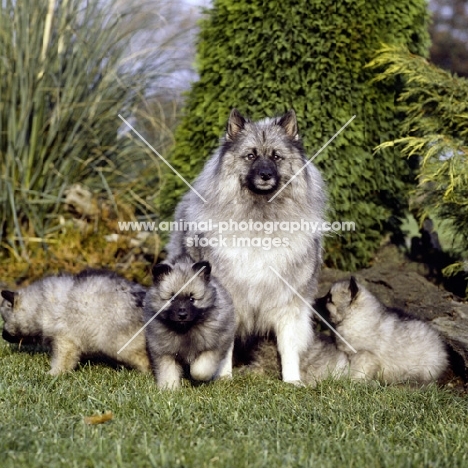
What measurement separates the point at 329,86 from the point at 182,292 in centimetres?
319

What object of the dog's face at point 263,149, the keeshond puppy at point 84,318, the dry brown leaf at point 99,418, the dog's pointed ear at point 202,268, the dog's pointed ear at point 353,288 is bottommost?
A: the keeshond puppy at point 84,318

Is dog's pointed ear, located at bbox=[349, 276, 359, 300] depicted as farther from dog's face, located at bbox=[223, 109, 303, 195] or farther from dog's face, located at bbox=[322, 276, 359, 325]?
dog's face, located at bbox=[223, 109, 303, 195]

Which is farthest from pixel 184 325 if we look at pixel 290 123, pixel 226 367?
pixel 290 123

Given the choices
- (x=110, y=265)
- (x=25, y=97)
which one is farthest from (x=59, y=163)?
(x=110, y=265)

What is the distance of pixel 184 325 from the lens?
16.0 feet

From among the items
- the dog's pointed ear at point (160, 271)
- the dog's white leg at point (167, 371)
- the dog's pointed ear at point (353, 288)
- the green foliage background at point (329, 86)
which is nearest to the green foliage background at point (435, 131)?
the green foliage background at point (329, 86)

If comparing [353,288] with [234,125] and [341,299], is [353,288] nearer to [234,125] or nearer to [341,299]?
[341,299]

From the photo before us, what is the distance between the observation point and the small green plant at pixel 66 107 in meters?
8.38

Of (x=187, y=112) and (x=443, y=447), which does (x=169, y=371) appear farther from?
(x=187, y=112)

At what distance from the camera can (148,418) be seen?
3.89 m

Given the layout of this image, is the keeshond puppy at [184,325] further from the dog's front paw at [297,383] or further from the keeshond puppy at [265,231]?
the dog's front paw at [297,383]

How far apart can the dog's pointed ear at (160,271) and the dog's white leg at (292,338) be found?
3.40 ft

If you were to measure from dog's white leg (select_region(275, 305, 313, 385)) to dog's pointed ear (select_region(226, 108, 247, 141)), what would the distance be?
1.42m

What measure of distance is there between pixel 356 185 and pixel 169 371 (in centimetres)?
320
